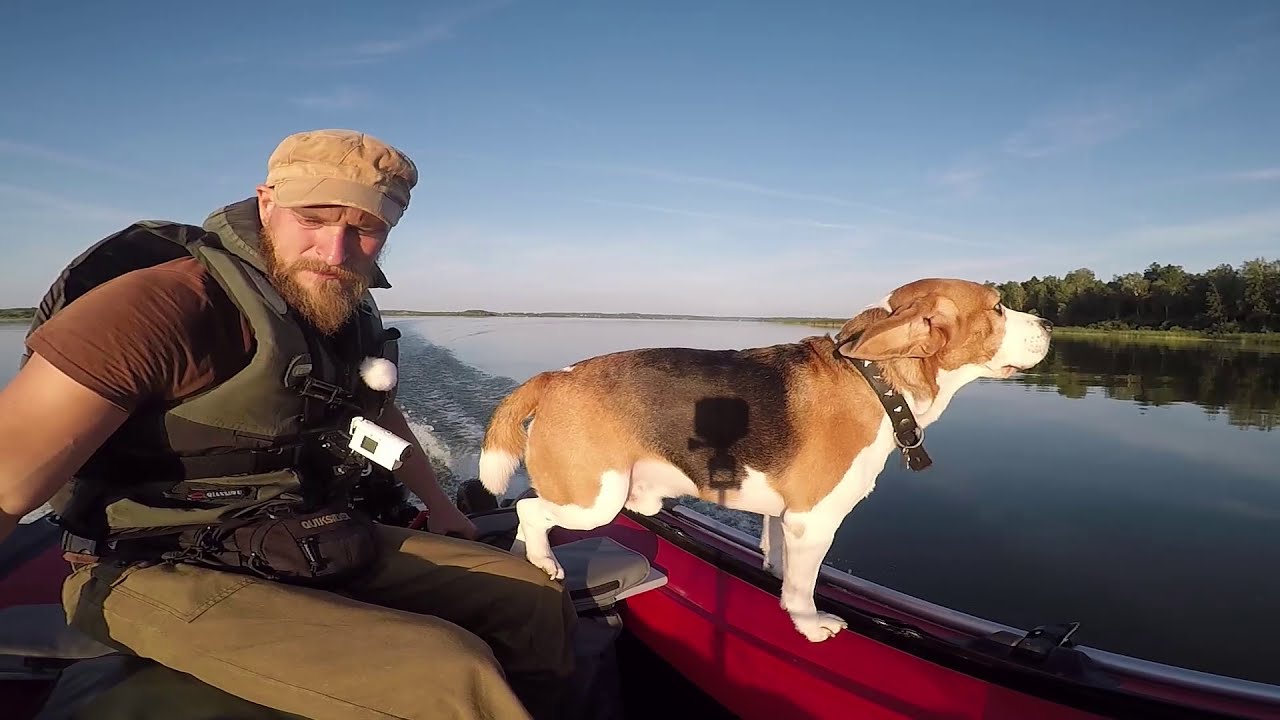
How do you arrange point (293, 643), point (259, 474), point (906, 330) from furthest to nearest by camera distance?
point (906, 330) < point (259, 474) < point (293, 643)

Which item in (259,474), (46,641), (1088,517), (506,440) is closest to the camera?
(46,641)

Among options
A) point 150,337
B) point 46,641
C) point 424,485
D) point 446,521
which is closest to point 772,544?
point 446,521

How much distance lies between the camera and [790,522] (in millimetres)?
2998

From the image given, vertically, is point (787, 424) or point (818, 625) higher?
point (787, 424)

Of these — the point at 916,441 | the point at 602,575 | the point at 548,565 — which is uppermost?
the point at 916,441

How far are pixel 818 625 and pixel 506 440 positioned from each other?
5.90 feet

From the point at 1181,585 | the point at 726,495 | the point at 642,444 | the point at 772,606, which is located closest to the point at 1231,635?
the point at 1181,585

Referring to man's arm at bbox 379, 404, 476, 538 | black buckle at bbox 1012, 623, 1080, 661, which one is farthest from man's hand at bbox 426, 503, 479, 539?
black buckle at bbox 1012, 623, 1080, 661

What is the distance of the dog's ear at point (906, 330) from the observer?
2791 mm

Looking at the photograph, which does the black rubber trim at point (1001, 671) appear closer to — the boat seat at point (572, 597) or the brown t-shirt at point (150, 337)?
the boat seat at point (572, 597)

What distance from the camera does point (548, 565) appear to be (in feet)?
9.50

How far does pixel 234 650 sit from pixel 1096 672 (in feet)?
9.86

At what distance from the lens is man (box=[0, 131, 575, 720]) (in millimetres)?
1761

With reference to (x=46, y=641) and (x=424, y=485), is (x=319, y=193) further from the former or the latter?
(x=46, y=641)
